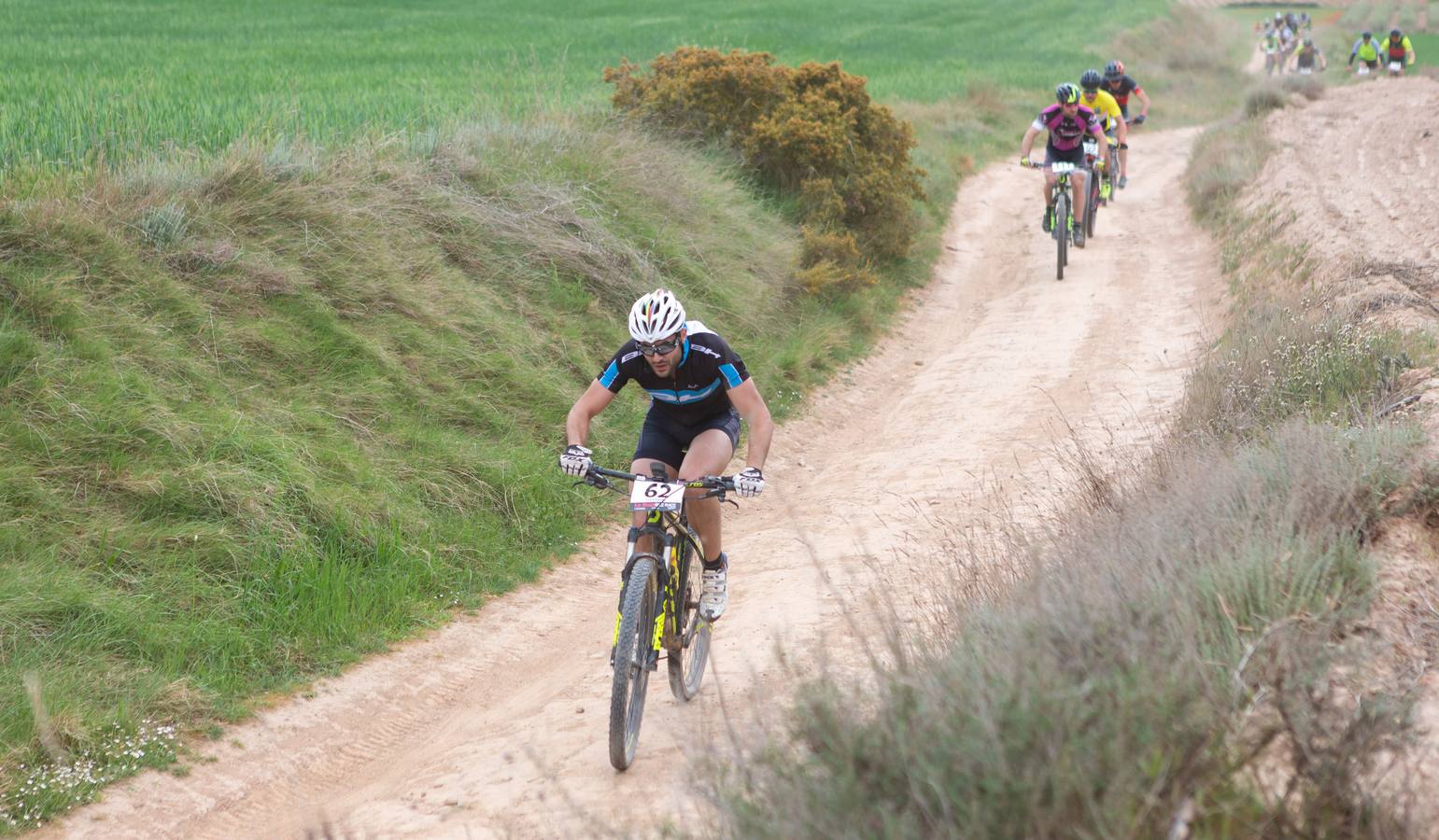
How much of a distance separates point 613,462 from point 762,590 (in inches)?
95.9

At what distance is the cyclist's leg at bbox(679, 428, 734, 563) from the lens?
616cm

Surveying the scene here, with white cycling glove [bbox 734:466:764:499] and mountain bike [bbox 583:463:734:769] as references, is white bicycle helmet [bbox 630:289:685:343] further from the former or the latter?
white cycling glove [bbox 734:466:764:499]

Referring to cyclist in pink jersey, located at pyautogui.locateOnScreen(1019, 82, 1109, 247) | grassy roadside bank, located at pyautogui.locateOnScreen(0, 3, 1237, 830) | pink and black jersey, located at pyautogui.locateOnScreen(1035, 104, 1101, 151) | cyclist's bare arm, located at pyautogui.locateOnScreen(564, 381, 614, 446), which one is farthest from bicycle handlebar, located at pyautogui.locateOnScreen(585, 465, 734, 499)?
pink and black jersey, located at pyautogui.locateOnScreen(1035, 104, 1101, 151)

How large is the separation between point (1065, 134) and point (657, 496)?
40.7ft

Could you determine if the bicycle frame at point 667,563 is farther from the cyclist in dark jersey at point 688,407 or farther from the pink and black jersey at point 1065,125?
the pink and black jersey at point 1065,125

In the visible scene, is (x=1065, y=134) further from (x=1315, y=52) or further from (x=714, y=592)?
(x=1315, y=52)

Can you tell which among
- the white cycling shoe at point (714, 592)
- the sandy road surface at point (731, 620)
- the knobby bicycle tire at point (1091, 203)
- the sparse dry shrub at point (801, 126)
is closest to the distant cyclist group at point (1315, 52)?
the knobby bicycle tire at point (1091, 203)

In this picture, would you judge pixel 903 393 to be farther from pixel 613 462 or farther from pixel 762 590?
pixel 762 590

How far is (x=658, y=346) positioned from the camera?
5.99m

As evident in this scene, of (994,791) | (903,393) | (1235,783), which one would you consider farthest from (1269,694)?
(903,393)

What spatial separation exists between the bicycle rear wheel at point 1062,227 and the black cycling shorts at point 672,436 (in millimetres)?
11277

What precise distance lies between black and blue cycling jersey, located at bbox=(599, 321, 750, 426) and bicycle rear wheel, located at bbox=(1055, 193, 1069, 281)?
1125cm

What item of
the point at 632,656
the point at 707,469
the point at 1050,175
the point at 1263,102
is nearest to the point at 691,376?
the point at 707,469

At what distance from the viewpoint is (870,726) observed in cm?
349
